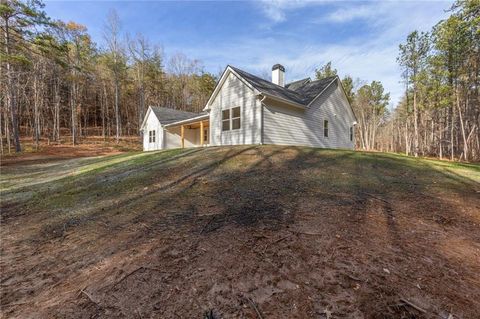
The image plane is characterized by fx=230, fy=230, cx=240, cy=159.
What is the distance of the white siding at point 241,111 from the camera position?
1148 centimetres

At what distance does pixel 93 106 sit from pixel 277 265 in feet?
136

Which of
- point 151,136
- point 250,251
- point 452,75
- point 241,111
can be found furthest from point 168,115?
point 452,75

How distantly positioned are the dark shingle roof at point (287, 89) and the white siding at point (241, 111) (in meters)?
0.51

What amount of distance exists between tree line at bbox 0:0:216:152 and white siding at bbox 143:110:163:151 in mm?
4980

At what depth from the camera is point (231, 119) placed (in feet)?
41.7

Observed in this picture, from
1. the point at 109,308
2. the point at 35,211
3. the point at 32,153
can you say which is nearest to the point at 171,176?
the point at 35,211

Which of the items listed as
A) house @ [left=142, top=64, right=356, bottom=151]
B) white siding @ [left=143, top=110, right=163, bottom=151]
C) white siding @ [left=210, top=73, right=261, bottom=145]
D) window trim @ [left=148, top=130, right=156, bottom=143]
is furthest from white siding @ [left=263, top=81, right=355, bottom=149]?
window trim @ [left=148, top=130, right=156, bottom=143]

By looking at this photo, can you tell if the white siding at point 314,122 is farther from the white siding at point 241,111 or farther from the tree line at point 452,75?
the tree line at point 452,75

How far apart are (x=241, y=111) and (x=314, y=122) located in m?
4.74

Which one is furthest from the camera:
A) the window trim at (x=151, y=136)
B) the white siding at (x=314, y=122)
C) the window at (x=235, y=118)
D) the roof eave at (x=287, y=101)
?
the window trim at (x=151, y=136)

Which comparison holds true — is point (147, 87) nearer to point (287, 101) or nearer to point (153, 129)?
point (153, 129)

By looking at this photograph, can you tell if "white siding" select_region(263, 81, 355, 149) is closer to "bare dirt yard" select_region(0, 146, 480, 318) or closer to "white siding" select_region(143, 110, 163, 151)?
"bare dirt yard" select_region(0, 146, 480, 318)

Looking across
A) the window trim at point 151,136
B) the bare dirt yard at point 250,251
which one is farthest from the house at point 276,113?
the bare dirt yard at point 250,251

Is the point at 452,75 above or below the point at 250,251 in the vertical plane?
above
